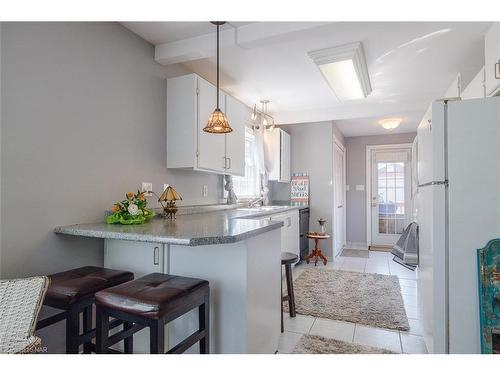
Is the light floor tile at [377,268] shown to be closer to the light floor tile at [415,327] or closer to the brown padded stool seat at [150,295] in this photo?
the light floor tile at [415,327]

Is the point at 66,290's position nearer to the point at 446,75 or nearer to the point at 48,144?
the point at 48,144

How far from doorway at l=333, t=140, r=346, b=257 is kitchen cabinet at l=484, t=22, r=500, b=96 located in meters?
2.97

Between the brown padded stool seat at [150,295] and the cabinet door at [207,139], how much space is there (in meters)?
1.44

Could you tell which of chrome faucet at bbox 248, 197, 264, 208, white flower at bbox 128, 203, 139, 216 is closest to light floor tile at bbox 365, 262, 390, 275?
chrome faucet at bbox 248, 197, 264, 208

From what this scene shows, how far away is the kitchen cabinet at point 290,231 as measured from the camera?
11.9ft

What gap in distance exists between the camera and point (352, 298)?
3.02m

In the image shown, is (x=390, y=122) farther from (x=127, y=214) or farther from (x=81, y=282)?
(x=81, y=282)

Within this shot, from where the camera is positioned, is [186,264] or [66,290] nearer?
[66,290]

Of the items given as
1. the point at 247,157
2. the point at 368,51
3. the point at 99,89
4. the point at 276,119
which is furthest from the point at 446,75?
the point at 99,89

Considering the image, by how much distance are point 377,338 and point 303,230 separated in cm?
253

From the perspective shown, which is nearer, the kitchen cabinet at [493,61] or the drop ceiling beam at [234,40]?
the kitchen cabinet at [493,61]

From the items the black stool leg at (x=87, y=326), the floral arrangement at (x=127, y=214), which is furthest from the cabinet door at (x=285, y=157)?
the black stool leg at (x=87, y=326)

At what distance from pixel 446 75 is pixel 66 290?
12.8 ft

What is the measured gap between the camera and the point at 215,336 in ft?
5.32
